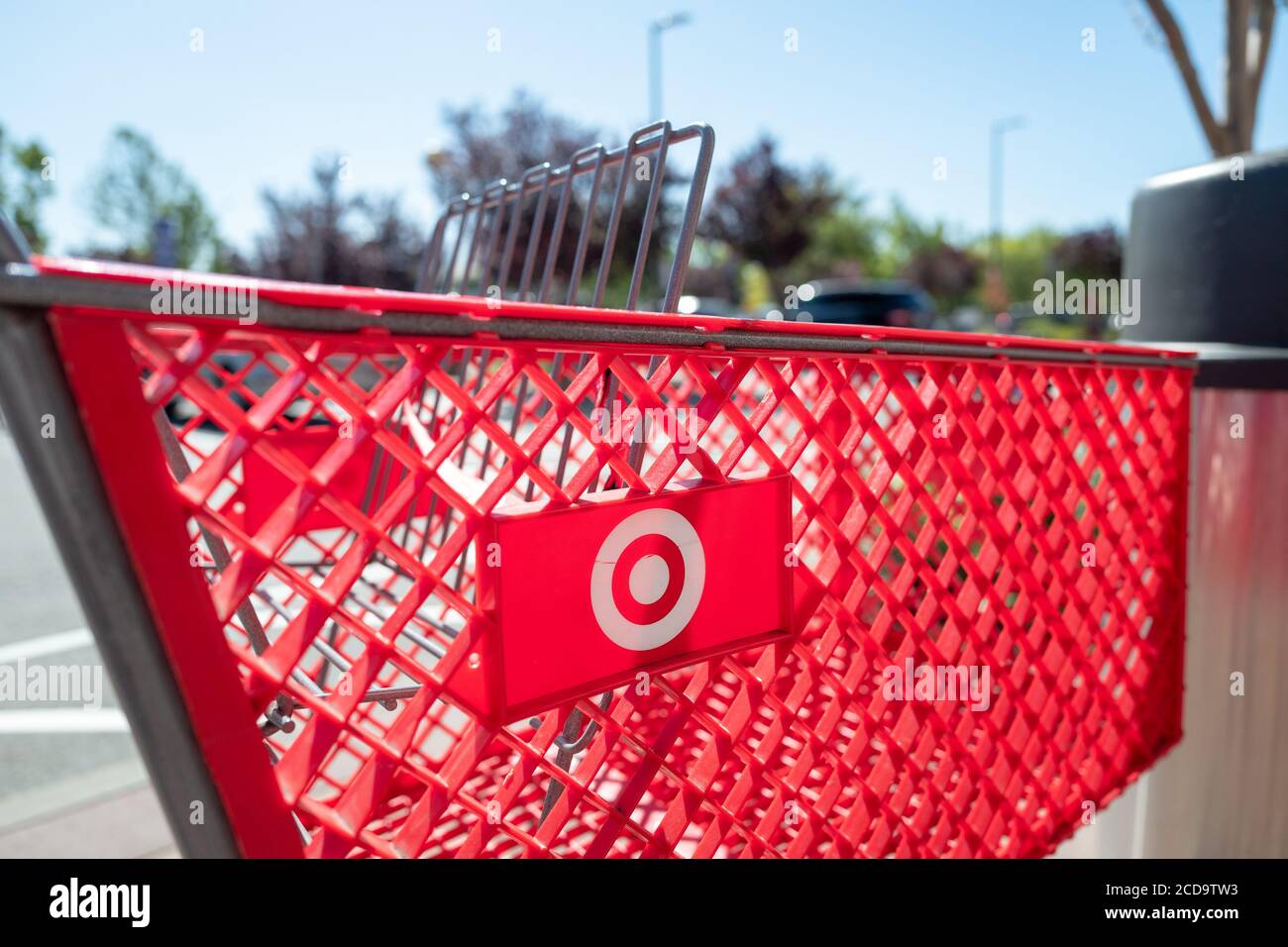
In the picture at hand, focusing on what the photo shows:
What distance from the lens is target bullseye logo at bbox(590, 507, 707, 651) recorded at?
1.44m

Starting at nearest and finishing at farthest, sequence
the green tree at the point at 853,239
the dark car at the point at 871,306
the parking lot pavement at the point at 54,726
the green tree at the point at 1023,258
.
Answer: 1. the parking lot pavement at the point at 54,726
2. the dark car at the point at 871,306
3. the green tree at the point at 853,239
4. the green tree at the point at 1023,258

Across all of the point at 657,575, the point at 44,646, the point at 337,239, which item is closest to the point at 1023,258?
the point at 337,239

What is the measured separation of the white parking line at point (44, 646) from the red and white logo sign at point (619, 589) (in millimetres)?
4527

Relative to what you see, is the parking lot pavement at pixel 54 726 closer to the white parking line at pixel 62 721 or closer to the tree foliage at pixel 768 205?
the white parking line at pixel 62 721

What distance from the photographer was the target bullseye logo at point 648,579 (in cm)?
144

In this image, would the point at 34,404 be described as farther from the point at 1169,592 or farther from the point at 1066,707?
the point at 1169,592

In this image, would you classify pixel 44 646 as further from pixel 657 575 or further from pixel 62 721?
pixel 657 575

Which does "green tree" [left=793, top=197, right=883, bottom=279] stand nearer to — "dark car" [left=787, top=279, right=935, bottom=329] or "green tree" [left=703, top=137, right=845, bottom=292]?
"green tree" [left=703, top=137, right=845, bottom=292]

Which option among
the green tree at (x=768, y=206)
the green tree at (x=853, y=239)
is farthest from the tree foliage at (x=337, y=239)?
the green tree at (x=853, y=239)

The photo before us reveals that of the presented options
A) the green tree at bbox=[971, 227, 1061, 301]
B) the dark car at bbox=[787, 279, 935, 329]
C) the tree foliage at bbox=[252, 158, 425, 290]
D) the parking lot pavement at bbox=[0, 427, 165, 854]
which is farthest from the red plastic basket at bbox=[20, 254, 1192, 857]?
the green tree at bbox=[971, 227, 1061, 301]

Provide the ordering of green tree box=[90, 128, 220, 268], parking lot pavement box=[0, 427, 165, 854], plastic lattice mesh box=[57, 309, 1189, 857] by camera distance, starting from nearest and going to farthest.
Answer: plastic lattice mesh box=[57, 309, 1189, 857] < parking lot pavement box=[0, 427, 165, 854] < green tree box=[90, 128, 220, 268]

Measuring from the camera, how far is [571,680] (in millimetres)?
1416

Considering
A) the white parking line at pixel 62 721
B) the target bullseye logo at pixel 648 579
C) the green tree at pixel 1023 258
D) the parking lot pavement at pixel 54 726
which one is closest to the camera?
the target bullseye logo at pixel 648 579
